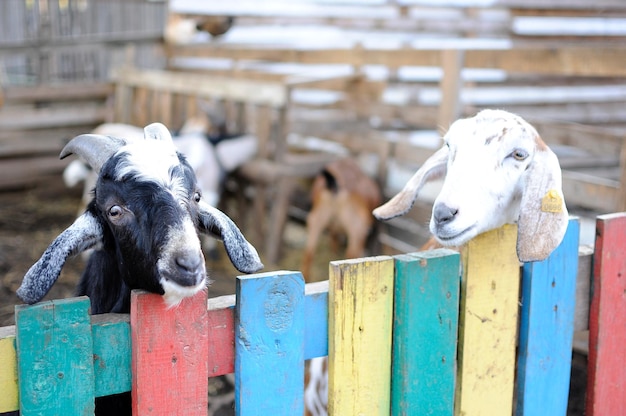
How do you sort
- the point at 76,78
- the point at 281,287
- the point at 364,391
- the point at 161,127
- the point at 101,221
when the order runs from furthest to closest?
1. the point at 76,78
2. the point at 161,127
3. the point at 101,221
4. the point at 364,391
5. the point at 281,287

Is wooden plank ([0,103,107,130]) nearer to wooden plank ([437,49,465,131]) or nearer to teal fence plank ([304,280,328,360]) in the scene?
wooden plank ([437,49,465,131])

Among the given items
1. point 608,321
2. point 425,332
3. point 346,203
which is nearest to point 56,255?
point 425,332

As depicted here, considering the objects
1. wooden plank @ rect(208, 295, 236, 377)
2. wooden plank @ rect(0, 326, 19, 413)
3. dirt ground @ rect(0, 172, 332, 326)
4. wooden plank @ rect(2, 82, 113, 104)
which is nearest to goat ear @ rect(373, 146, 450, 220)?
wooden plank @ rect(208, 295, 236, 377)

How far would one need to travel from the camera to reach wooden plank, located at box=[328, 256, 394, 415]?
2045 mm

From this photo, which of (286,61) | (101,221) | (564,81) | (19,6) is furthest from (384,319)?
(19,6)

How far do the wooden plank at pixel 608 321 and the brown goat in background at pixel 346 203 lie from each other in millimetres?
3759

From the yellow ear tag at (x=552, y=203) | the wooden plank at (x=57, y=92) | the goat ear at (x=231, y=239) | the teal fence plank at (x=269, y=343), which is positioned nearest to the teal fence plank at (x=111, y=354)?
the teal fence plank at (x=269, y=343)

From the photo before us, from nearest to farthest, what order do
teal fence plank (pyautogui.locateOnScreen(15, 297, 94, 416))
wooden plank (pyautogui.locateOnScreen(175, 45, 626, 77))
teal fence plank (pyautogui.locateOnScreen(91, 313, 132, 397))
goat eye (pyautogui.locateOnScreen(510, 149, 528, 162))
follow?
1. teal fence plank (pyautogui.locateOnScreen(15, 297, 94, 416))
2. teal fence plank (pyautogui.locateOnScreen(91, 313, 132, 397))
3. goat eye (pyautogui.locateOnScreen(510, 149, 528, 162))
4. wooden plank (pyautogui.locateOnScreen(175, 45, 626, 77))

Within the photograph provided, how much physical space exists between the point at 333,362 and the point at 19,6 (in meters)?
9.96

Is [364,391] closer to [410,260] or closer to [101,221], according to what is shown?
[410,260]

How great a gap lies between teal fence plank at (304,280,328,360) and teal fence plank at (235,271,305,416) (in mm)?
35

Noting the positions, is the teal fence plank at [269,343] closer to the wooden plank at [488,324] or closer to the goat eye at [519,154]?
the wooden plank at [488,324]

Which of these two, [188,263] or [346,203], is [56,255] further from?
[346,203]

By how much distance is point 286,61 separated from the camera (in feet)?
29.7
